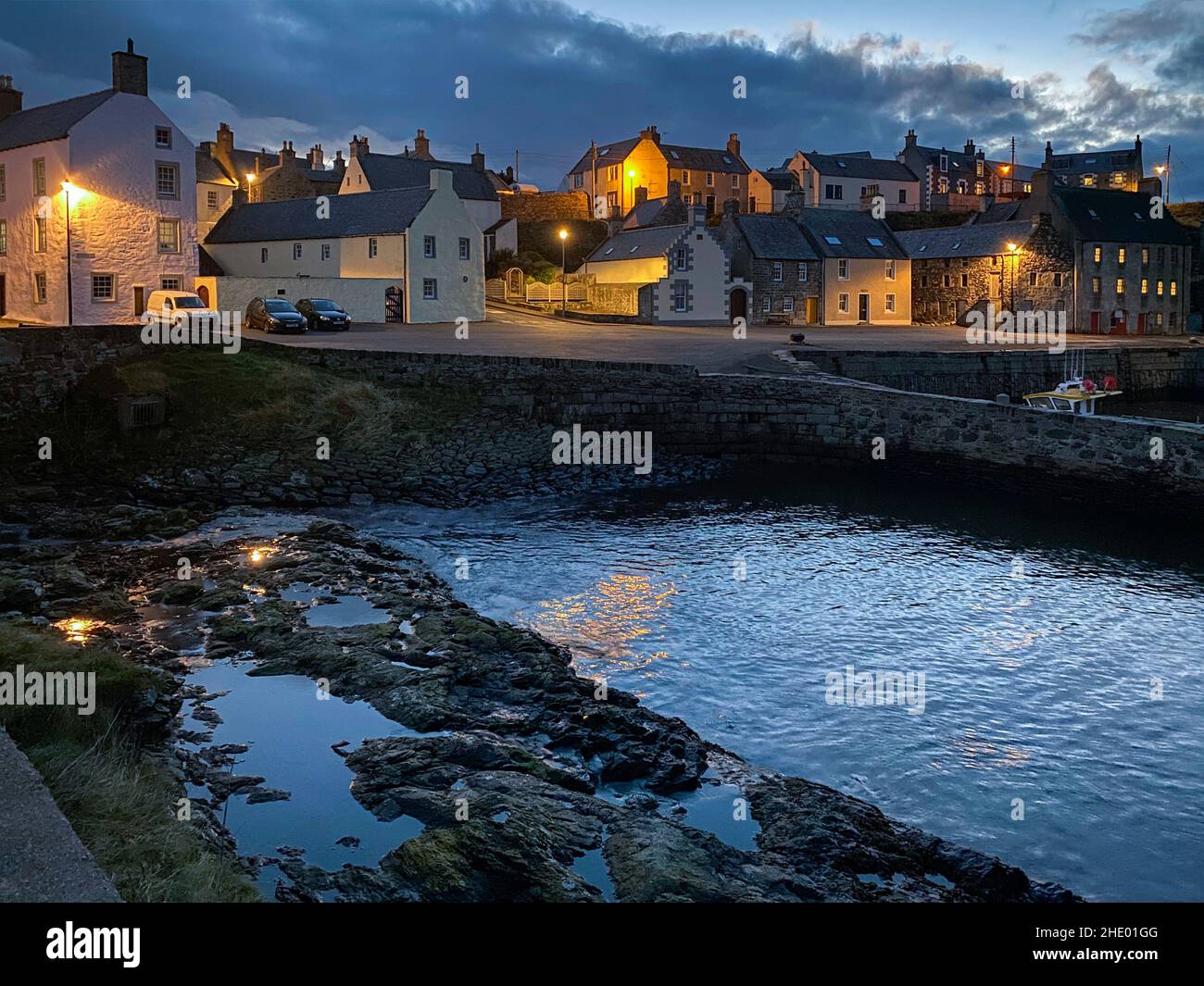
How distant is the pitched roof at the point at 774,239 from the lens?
67.6m

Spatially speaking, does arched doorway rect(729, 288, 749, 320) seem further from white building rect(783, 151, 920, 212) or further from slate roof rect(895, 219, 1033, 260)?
white building rect(783, 151, 920, 212)

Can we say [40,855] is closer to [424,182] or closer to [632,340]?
[632,340]

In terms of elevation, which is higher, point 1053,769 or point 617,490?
point 617,490

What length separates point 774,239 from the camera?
6881 centimetres

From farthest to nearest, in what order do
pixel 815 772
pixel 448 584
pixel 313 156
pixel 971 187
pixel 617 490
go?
1. pixel 971 187
2. pixel 313 156
3. pixel 617 490
4. pixel 448 584
5. pixel 815 772

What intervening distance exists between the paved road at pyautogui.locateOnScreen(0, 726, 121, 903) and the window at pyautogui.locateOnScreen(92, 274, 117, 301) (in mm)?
42834

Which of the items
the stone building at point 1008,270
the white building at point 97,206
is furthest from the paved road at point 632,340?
the white building at point 97,206

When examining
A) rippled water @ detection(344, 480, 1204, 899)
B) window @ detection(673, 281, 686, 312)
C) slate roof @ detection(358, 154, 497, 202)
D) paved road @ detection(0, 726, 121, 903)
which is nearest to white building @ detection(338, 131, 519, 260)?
slate roof @ detection(358, 154, 497, 202)

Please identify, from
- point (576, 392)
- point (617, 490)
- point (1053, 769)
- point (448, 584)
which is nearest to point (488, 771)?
point (1053, 769)

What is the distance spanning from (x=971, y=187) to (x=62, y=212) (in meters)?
87.3

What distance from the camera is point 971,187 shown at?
108 meters

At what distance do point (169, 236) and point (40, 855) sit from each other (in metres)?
46.6

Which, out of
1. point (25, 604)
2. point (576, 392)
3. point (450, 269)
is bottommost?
point (25, 604)

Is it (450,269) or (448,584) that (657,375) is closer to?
(448,584)
